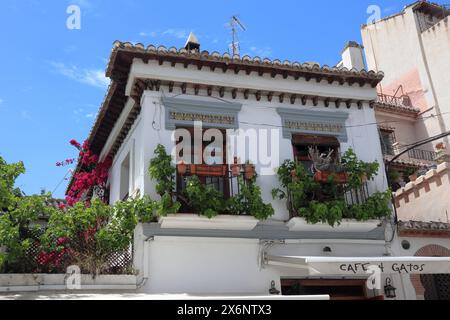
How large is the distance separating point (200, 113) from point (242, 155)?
4.08ft

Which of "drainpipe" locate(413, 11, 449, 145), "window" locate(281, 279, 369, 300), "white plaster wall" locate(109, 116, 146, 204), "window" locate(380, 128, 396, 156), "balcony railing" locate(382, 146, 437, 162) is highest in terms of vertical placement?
"drainpipe" locate(413, 11, 449, 145)

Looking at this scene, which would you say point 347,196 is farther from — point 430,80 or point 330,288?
point 430,80

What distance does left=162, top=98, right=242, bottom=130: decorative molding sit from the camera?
10.4 m

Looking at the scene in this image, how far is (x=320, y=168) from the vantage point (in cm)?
1041

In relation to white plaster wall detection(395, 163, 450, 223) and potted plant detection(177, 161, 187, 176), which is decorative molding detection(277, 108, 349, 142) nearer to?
potted plant detection(177, 161, 187, 176)

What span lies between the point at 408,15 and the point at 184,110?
1526 cm

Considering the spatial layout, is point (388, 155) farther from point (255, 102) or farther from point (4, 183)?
point (4, 183)

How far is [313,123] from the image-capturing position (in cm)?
1130

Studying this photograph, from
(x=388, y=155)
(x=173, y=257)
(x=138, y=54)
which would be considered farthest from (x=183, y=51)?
(x=388, y=155)

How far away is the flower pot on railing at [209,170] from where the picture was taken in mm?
9500

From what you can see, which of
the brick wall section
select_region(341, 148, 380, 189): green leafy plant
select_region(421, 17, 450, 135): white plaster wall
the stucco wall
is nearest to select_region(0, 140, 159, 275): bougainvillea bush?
select_region(341, 148, 380, 189): green leafy plant

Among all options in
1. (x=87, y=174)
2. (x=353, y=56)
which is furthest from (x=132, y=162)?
(x=353, y=56)

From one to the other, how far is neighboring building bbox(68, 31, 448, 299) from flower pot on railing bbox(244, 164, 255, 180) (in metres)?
0.44

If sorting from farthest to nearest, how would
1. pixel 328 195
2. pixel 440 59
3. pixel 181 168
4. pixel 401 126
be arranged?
pixel 440 59
pixel 401 126
pixel 328 195
pixel 181 168
